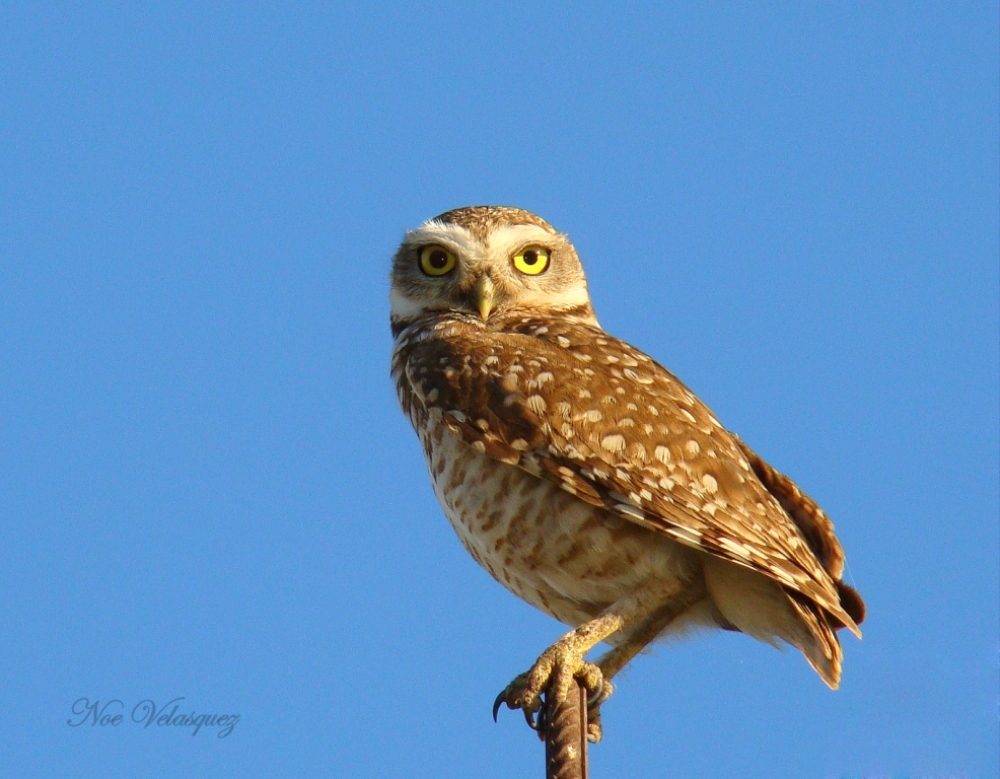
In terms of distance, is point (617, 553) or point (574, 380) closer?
point (617, 553)

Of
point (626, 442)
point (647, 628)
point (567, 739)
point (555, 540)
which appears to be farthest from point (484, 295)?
point (567, 739)

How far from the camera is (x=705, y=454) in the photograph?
4371 mm

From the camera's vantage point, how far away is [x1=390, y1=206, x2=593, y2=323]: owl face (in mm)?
5406

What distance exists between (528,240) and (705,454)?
5.05ft

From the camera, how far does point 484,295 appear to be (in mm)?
5273

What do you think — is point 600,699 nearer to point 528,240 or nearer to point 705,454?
point 705,454

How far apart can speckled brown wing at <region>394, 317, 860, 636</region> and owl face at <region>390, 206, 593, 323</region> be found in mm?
542

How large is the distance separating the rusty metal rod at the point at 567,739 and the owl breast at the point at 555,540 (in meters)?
0.76

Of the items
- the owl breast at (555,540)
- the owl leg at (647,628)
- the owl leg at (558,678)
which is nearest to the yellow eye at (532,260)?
the owl breast at (555,540)

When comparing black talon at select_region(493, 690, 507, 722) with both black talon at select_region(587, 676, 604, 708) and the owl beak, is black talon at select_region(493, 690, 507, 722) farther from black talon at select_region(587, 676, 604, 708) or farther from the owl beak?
the owl beak

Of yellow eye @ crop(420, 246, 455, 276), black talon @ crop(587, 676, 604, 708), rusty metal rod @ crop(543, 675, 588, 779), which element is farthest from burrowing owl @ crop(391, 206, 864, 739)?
yellow eye @ crop(420, 246, 455, 276)

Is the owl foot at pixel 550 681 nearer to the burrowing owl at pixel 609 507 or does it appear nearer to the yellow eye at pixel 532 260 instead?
the burrowing owl at pixel 609 507

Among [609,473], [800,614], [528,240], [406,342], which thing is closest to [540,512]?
[609,473]

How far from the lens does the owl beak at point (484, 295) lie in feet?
17.2
